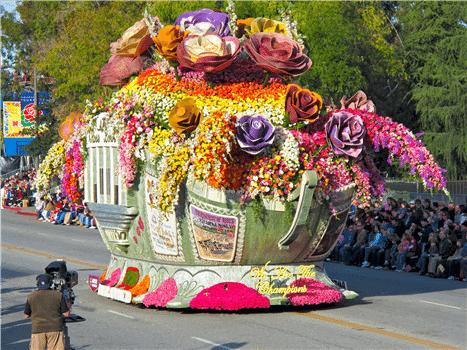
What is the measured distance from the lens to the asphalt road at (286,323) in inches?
439

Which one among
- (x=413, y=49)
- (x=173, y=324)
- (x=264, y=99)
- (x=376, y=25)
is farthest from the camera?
(x=413, y=49)

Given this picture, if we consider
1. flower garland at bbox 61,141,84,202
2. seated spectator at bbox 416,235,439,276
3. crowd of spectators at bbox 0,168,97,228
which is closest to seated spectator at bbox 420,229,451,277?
seated spectator at bbox 416,235,439,276

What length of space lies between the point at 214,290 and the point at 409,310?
366 centimetres

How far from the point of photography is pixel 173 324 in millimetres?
12492

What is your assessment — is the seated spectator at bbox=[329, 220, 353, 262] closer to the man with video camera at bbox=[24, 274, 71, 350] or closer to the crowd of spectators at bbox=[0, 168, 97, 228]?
the crowd of spectators at bbox=[0, 168, 97, 228]

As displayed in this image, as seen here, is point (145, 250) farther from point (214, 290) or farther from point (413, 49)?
point (413, 49)

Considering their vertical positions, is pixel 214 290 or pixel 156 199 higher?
pixel 156 199

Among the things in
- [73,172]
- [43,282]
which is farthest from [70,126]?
[43,282]

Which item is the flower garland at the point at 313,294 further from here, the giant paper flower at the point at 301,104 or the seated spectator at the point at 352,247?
the seated spectator at the point at 352,247

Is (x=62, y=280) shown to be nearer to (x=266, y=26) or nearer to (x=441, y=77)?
(x=266, y=26)

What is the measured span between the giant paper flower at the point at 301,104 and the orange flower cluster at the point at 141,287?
4.10m

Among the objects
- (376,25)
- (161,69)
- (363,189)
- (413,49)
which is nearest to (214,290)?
(363,189)

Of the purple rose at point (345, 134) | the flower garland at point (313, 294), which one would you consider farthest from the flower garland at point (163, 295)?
the purple rose at point (345, 134)

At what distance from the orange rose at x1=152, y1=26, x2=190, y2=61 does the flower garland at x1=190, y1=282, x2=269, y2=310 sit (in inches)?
164
